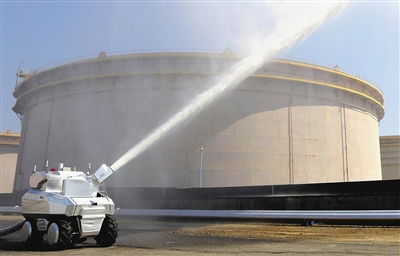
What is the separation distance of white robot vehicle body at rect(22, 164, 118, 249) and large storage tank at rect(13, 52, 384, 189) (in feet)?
40.4

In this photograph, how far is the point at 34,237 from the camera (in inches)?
327

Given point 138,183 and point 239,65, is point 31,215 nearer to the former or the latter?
point 138,183

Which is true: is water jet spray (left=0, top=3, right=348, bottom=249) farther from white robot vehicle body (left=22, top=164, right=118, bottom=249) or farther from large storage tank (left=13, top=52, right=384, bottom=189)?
large storage tank (left=13, top=52, right=384, bottom=189)

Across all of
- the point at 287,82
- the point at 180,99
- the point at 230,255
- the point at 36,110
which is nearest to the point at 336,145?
Result: the point at 287,82

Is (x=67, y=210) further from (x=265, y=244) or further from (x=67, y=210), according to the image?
(x=265, y=244)

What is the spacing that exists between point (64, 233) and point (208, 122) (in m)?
14.0

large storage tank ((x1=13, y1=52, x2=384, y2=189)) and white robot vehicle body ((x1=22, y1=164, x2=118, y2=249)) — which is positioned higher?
large storage tank ((x1=13, y1=52, x2=384, y2=189))

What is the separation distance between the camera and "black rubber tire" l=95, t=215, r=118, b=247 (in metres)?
8.38

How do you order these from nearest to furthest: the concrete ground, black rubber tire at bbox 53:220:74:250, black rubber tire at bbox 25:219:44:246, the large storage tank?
1. the concrete ground
2. black rubber tire at bbox 53:220:74:250
3. black rubber tire at bbox 25:219:44:246
4. the large storage tank

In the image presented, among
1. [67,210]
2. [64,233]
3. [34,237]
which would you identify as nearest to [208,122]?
[34,237]

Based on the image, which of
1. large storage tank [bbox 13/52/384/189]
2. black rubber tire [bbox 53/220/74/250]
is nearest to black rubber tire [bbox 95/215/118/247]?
black rubber tire [bbox 53/220/74/250]

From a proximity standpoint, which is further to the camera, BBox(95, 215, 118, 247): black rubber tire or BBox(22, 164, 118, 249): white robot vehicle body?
BBox(95, 215, 118, 247): black rubber tire

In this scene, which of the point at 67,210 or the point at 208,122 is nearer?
the point at 67,210

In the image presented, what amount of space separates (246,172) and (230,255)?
14.0 metres
